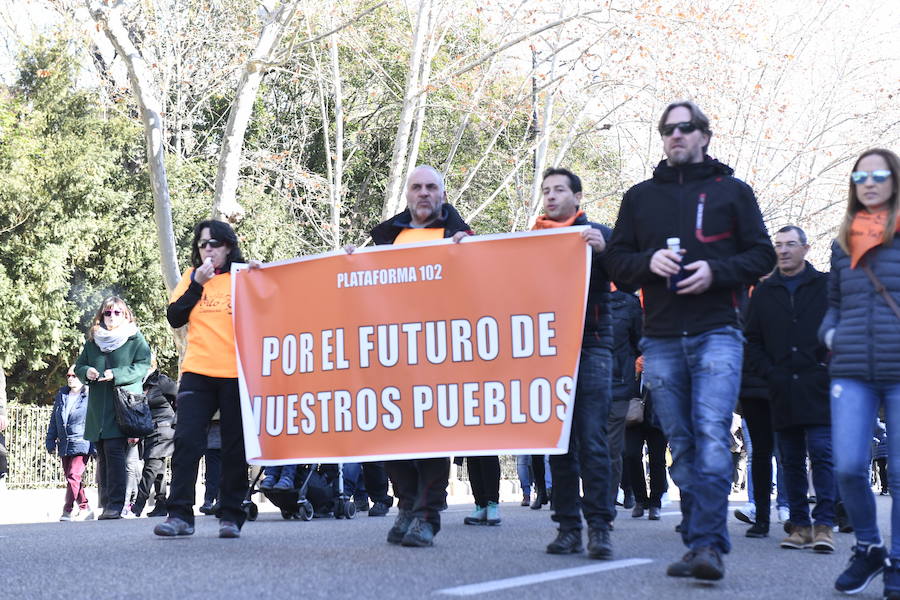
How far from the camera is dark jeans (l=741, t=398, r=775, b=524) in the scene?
29.2 ft

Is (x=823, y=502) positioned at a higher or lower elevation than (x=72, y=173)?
lower

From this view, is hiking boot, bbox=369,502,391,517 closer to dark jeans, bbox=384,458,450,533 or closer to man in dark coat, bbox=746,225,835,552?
dark jeans, bbox=384,458,450,533

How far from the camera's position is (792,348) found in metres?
8.30

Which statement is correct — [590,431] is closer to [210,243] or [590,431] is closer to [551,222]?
[551,222]

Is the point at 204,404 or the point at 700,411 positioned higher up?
the point at 204,404

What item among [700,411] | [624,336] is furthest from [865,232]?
[624,336]

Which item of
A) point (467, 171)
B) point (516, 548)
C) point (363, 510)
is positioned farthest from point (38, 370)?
point (516, 548)

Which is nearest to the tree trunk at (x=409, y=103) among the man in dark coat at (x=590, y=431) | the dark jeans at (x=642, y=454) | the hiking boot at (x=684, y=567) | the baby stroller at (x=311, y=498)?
the dark jeans at (x=642, y=454)

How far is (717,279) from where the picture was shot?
5.64m

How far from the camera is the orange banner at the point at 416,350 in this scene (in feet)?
22.5

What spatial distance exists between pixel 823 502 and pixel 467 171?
2536 centimetres

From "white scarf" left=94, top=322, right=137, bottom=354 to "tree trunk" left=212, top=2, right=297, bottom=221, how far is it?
19.6 ft

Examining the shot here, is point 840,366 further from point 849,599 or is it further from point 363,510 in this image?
point 363,510

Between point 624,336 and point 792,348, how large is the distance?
2.08 meters
